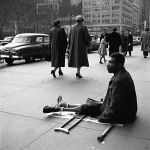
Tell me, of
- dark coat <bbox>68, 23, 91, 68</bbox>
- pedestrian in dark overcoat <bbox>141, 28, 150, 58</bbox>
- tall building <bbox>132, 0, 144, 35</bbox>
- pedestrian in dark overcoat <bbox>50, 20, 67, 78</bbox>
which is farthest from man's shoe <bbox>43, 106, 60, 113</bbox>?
tall building <bbox>132, 0, 144, 35</bbox>

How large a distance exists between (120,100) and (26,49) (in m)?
11.1

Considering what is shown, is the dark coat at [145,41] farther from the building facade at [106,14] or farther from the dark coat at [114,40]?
the building facade at [106,14]

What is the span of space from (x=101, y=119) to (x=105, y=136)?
0.48 meters

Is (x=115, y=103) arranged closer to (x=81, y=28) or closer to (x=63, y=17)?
(x=81, y=28)

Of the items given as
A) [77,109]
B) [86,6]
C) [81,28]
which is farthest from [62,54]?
[86,6]

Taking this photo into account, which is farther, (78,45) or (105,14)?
(105,14)

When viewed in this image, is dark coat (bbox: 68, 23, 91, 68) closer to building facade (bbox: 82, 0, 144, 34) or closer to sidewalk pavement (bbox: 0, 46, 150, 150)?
sidewalk pavement (bbox: 0, 46, 150, 150)

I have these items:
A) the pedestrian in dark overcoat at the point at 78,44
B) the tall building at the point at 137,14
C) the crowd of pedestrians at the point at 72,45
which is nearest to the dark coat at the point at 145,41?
the crowd of pedestrians at the point at 72,45

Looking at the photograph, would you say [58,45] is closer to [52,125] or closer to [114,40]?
[114,40]

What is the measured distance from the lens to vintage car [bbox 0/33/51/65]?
46.9ft

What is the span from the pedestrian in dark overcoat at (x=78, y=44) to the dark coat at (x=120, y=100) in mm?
4669

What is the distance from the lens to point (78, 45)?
917 centimetres

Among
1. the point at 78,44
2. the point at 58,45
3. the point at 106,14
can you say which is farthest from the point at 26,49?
the point at 106,14

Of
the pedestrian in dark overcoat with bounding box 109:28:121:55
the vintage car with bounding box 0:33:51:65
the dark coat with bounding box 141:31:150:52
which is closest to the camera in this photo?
the pedestrian in dark overcoat with bounding box 109:28:121:55
